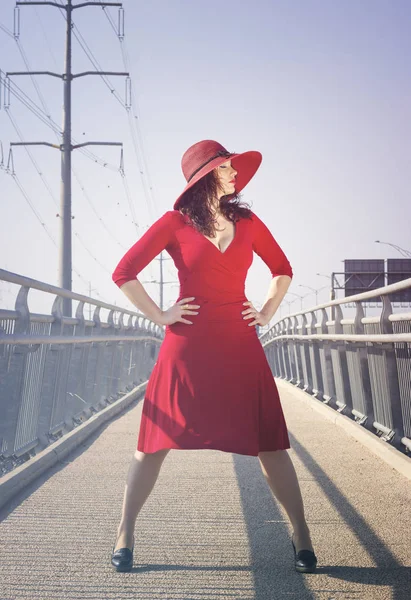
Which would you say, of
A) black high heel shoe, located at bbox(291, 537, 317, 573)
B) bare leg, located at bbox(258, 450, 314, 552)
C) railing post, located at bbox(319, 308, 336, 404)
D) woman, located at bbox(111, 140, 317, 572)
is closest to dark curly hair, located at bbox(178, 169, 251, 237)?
woman, located at bbox(111, 140, 317, 572)

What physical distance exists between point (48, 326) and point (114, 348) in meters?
5.53

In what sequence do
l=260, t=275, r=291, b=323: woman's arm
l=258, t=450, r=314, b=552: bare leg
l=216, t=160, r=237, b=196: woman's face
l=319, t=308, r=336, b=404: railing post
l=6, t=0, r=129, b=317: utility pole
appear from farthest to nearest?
1. l=6, t=0, r=129, b=317: utility pole
2. l=319, t=308, r=336, b=404: railing post
3. l=260, t=275, r=291, b=323: woman's arm
4. l=216, t=160, r=237, b=196: woman's face
5. l=258, t=450, r=314, b=552: bare leg

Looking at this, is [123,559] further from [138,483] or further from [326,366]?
[326,366]

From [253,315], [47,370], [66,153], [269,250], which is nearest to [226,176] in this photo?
[269,250]

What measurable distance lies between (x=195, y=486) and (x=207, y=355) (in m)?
2.71

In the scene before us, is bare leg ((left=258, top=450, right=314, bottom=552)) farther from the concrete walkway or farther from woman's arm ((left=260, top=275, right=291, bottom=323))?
woman's arm ((left=260, top=275, right=291, bottom=323))

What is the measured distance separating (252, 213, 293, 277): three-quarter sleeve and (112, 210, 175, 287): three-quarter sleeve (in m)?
0.41

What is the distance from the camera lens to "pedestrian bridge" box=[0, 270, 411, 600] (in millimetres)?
3859

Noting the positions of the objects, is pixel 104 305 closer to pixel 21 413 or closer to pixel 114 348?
pixel 114 348

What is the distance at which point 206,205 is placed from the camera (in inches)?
154

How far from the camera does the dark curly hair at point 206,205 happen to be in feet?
12.7

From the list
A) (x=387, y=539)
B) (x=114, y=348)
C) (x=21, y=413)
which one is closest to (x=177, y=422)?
(x=387, y=539)

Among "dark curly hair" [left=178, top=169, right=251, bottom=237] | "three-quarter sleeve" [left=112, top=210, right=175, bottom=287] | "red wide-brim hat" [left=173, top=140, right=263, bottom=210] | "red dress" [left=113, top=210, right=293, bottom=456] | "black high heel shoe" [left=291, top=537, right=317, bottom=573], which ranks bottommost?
"black high heel shoe" [left=291, top=537, right=317, bottom=573]

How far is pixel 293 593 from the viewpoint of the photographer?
363 centimetres
